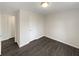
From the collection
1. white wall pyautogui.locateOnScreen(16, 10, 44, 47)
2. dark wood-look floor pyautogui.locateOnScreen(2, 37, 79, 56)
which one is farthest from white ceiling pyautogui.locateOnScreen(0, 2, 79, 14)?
dark wood-look floor pyautogui.locateOnScreen(2, 37, 79, 56)

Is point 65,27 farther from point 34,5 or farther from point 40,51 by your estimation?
point 34,5

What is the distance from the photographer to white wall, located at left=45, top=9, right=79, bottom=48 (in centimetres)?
362

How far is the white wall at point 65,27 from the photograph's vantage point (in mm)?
3615

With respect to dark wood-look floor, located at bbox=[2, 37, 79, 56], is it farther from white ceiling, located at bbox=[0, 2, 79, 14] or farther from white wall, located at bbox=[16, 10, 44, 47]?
white ceiling, located at bbox=[0, 2, 79, 14]

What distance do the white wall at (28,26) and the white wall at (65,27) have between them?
0.77m

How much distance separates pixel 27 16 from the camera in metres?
4.31

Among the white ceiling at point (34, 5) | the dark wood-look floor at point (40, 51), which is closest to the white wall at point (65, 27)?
the dark wood-look floor at point (40, 51)

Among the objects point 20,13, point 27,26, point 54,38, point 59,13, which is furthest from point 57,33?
point 20,13

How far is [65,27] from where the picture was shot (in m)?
4.18

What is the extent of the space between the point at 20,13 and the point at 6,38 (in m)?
2.61

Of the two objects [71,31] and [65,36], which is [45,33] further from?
[71,31]

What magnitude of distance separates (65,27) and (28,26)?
7.66ft

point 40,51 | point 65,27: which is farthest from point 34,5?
point 65,27

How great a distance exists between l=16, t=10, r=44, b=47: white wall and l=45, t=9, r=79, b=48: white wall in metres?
0.77
